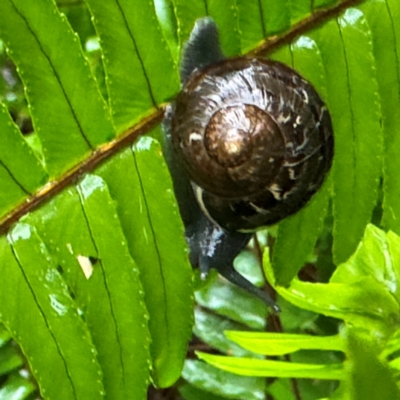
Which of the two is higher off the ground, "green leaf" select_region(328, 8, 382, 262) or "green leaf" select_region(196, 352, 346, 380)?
"green leaf" select_region(328, 8, 382, 262)

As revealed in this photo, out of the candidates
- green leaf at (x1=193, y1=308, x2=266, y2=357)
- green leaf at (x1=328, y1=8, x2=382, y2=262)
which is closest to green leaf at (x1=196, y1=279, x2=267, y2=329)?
green leaf at (x1=193, y1=308, x2=266, y2=357)

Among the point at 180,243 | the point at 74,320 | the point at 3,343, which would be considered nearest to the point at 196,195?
the point at 180,243

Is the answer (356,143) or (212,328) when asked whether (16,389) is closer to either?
(212,328)

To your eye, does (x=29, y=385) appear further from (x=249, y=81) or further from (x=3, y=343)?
(x=249, y=81)

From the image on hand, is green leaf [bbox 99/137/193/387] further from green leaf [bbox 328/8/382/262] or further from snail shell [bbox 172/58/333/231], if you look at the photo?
green leaf [bbox 328/8/382/262]

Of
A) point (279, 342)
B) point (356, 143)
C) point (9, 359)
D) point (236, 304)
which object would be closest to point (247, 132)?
point (356, 143)

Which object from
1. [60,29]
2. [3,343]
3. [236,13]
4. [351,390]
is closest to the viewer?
[351,390]

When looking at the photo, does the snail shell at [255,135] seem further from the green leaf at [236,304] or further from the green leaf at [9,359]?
the green leaf at [9,359]

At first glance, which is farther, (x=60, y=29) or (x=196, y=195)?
(x=196, y=195)
